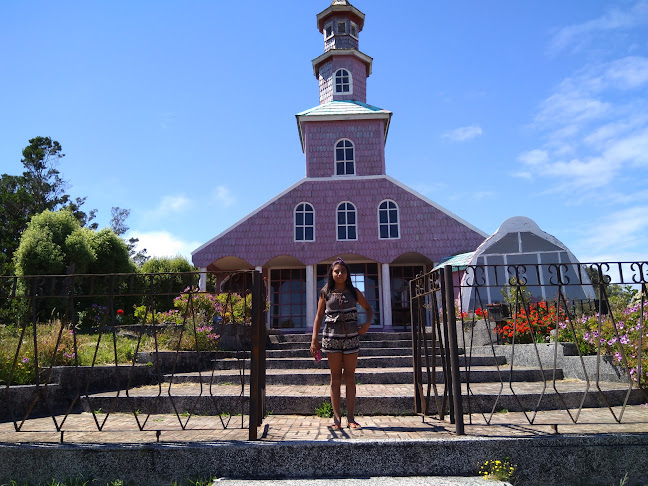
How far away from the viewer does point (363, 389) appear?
5.75m

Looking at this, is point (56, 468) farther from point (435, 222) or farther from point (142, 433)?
point (435, 222)

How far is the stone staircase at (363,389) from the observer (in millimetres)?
4988

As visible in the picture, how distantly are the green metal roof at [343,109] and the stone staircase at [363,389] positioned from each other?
10122 mm

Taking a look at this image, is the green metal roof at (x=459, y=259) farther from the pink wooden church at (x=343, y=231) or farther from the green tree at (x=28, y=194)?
the green tree at (x=28, y=194)

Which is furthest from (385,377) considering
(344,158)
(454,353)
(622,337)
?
(344,158)

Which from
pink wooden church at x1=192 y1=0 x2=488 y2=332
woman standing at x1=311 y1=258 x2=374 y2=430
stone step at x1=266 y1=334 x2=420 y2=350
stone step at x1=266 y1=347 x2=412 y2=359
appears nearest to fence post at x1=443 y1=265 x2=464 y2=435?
woman standing at x1=311 y1=258 x2=374 y2=430

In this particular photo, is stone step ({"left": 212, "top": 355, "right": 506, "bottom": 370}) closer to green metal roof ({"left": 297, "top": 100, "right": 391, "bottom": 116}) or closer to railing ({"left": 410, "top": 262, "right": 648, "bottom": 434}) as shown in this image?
railing ({"left": 410, "top": 262, "right": 648, "bottom": 434})

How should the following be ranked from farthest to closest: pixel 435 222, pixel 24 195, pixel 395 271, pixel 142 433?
pixel 24 195 < pixel 395 271 < pixel 435 222 < pixel 142 433

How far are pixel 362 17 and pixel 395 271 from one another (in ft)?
35.8

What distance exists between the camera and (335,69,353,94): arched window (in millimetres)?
18000

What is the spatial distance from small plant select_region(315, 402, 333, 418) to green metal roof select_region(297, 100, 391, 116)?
12785mm

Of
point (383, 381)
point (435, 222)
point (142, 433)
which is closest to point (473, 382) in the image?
point (383, 381)

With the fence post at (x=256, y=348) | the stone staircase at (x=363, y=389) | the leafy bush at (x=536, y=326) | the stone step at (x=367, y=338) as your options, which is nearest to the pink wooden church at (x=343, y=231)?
the stone step at (x=367, y=338)

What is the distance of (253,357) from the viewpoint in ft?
13.0
